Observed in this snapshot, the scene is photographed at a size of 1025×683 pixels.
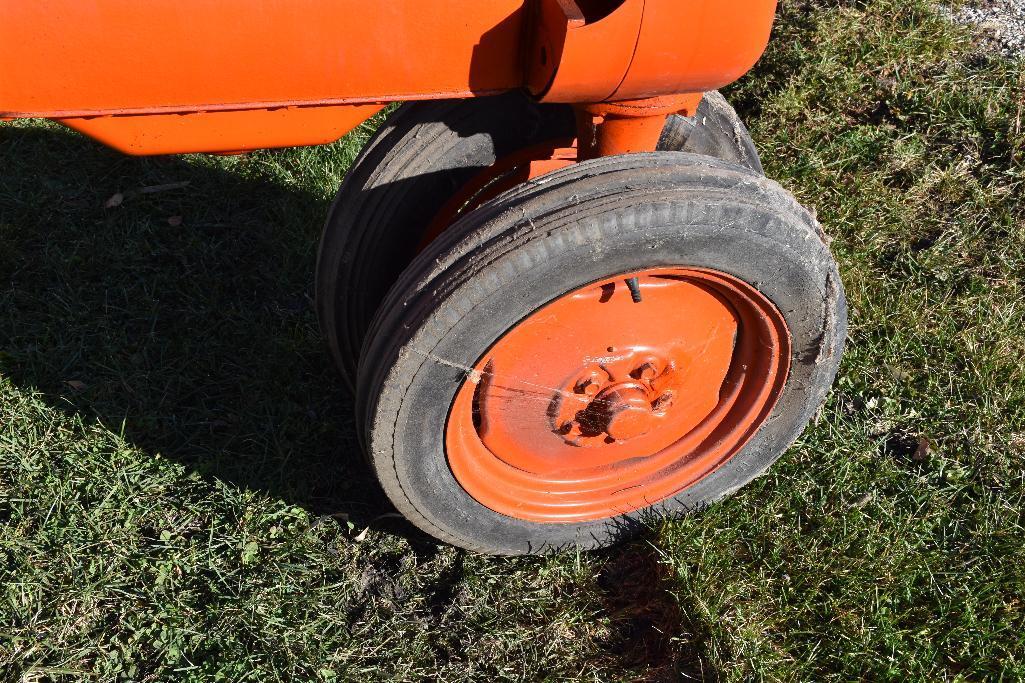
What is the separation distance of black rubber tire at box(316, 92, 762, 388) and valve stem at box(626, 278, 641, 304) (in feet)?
1.83

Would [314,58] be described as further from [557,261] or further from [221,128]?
[557,261]

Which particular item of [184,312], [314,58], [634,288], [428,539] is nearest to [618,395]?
[634,288]

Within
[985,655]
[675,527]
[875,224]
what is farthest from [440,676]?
[875,224]

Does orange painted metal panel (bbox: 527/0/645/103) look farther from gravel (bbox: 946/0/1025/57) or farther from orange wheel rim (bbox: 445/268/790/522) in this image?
gravel (bbox: 946/0/1025/57)

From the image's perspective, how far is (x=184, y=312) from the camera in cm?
331

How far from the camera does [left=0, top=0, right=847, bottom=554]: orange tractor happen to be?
1.83 meters

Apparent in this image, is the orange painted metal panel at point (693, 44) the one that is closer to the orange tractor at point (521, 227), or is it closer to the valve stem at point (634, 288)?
the orange tractor at point (521, 227)

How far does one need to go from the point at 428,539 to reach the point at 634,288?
1.06 meters

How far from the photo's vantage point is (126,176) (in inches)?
149

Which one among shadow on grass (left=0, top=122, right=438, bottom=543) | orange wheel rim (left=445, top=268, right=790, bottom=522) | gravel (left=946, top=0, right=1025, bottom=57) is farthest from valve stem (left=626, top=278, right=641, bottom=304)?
gravel (left=946, top=0, right=1025, bottom=57)

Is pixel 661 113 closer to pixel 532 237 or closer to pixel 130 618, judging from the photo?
pixel 532 237

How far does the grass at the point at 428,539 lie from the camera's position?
254 centimetres

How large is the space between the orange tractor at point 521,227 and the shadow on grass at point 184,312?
383mm

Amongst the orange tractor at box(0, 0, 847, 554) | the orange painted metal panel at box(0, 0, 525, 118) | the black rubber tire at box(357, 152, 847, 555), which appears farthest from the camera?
the black rubber tire at box(357, 152, 847, 555)
